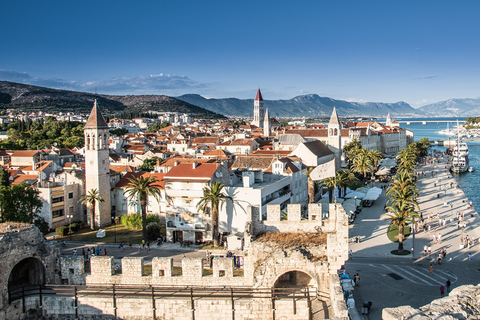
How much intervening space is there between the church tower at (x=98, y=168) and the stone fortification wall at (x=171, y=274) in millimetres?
29896

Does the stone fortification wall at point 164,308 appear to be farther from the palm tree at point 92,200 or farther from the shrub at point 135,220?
the palm tree at point 92,200

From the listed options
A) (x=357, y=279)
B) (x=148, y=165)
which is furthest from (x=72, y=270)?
(x=148, y=165)

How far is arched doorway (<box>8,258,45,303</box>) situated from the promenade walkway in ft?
78.2

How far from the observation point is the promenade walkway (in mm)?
35719

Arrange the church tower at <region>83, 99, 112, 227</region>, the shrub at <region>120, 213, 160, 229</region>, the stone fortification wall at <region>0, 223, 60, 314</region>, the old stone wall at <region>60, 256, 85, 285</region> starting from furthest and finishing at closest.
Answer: the church tower at <region>83, 99, 112, 227</region> < the shrub at <region>120, 213, 160, 229</region> < the old stone wall at <region>60, 256, 85, 285</region> < the stone fortification wall at <region>0, 223, 60, 314</region>

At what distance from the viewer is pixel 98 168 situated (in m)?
48.4

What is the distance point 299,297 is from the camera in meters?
17.2

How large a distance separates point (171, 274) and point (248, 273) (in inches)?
140

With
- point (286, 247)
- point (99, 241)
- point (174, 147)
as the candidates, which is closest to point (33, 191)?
point (99, 241)

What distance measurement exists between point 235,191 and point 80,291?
2156 cm

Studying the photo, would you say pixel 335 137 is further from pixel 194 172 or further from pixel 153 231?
pixel 153 231

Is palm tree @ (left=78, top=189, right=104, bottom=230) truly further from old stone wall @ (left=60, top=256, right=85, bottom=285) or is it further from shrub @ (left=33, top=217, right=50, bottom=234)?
old stone wall @ (left=60, top=256, right=85, bottom=285)

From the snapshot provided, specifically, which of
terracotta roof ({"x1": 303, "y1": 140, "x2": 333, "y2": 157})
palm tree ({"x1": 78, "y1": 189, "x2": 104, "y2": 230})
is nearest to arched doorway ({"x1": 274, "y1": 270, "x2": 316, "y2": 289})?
palm tree ({"x1": 78, "y1": 189, "x2": 104, "y2": 230})

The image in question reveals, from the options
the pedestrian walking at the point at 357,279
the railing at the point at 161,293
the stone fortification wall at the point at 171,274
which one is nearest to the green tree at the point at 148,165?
the pedestrian walking at the point at 357,279
